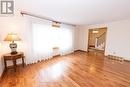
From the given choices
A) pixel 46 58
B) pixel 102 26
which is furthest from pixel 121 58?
pixel 46 58

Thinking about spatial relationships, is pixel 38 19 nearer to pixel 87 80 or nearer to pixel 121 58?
pixel 87 80

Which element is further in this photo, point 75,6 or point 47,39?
point 47,39

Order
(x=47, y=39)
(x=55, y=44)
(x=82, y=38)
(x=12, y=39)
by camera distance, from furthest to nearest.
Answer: (x=82, y=38) → (x=55, y=44) → (x=47, y=39) → (x=12, y=39)

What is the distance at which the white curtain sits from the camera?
4148 mm

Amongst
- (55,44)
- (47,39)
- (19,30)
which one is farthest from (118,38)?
(19,30)

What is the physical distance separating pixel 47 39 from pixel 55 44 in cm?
68

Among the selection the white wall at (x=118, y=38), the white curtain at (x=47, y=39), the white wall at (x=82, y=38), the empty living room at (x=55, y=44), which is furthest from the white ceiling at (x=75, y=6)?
the white wall at (x=82, y=38)

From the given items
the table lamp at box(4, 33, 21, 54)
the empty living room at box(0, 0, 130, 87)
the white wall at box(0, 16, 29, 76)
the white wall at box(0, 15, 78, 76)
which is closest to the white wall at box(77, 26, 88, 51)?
the empty living room at box(0, 0, 130, 87)

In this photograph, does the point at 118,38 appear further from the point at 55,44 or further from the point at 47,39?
the point at 47,39

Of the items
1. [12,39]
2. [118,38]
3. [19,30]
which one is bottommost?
[12,39]

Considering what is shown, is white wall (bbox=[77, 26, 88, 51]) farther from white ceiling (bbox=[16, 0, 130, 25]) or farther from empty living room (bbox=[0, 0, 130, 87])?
white ceiling (bbox=[16, 0, 130, 25])

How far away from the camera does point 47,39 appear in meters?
4.62

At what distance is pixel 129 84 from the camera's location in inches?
100

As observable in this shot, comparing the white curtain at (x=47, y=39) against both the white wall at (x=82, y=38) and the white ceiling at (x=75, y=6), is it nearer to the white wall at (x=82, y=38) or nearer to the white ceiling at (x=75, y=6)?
the white ceiling at (x=75, y=6)
